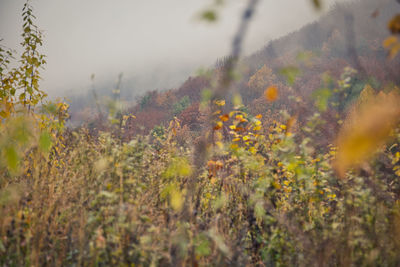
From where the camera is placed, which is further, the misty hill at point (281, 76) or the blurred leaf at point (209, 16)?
the misty hill at point (281, 76)

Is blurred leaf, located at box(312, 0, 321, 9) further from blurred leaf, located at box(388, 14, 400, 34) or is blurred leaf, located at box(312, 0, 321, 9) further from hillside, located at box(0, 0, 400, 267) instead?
blurred leaf, located at box(388, 14, 400, 34)

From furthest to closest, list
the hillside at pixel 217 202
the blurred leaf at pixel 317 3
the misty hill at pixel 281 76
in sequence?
the misty hill at pixel 281 76 → the hillside at pixel 217 202 → the blurred leaf at pixel 317 3

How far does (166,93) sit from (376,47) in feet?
97.1

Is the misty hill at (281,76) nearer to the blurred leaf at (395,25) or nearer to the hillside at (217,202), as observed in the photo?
the hillside at (217,202)

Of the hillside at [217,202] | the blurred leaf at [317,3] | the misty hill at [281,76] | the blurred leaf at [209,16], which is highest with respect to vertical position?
the misty hill at [281,76]

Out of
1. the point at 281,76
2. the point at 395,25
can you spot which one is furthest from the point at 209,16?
the point at 281,76

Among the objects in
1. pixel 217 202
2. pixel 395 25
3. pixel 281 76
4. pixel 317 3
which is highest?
pixel 281 76

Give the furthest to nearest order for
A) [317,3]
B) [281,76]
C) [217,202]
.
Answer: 1. [281,76]
2. [217,202]
3. [317,3]

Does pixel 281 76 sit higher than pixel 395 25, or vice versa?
pixel 281 76

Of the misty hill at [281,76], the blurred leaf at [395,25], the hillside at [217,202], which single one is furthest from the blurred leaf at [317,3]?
the misty hill at [281,76]

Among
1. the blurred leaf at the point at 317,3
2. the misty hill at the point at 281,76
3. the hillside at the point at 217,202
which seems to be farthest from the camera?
the misty hill at the point at 281,76

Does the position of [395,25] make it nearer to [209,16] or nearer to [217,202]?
[209,16]

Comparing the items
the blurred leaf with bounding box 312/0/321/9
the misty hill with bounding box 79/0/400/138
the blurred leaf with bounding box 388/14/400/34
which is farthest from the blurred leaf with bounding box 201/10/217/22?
the misty hill with bounding box 79/0/400/138

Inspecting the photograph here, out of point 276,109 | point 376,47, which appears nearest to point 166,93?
point 276,109
